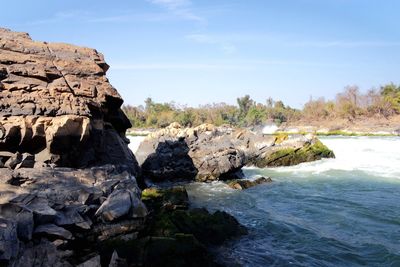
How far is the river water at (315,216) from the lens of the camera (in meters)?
10.3

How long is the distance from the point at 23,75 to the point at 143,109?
126 meters

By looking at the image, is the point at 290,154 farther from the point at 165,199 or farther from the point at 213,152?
the point at 165,199

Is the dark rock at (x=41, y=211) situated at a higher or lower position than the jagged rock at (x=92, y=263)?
higher

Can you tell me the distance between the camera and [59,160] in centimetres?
1229

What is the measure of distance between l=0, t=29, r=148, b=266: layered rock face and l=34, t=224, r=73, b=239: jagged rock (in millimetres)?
19

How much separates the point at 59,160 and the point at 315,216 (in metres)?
9.63

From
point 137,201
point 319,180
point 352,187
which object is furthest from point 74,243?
point 319,180

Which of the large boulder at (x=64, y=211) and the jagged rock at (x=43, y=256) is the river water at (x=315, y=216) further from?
the jagged rock at (x=43, y=256)

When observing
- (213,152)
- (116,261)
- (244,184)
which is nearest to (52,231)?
(116,261)

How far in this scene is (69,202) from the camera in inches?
352

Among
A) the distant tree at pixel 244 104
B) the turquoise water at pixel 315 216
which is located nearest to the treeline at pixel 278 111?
the distant tree at pixel 244 104

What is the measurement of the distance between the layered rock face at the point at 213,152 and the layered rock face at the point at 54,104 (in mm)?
7708

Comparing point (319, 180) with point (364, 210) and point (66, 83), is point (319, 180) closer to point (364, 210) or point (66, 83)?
point (364, 210)

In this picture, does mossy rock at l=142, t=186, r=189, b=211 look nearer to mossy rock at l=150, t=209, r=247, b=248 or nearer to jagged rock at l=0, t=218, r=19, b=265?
mossy rock at l=150, t=209, r=247, b=248
